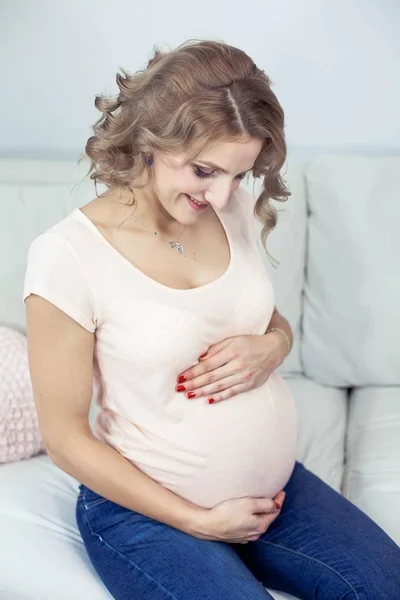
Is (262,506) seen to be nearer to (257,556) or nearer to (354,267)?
(257,556)

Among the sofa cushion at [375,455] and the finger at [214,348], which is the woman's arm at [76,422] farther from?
the sofa cushion at [375,455]

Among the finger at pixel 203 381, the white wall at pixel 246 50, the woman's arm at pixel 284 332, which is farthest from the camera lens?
the white wall at pixel 246 50

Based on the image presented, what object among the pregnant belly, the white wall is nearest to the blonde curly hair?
the pregnant belly

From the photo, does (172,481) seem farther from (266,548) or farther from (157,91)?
(157,91)

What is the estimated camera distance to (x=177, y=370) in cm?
124

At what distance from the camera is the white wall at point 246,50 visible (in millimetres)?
1984

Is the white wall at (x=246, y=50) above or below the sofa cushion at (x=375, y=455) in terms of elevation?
above

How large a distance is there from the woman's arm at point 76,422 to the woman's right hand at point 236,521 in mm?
15

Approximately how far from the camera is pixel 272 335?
1.42m

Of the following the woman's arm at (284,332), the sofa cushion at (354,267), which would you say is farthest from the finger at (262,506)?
the sofa cushion at (354,267)

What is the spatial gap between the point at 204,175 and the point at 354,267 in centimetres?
77

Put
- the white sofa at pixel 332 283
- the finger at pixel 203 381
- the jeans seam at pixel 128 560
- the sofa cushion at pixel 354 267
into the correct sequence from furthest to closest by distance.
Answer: the sofa cushion at pixel 354 267, the white sofa at pixel 332 283, the finger at pixel 203 381, the jeans seam at pixel 128 560

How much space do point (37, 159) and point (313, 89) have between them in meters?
0.71

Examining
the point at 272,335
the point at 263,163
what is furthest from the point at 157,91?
the point at 272,335
